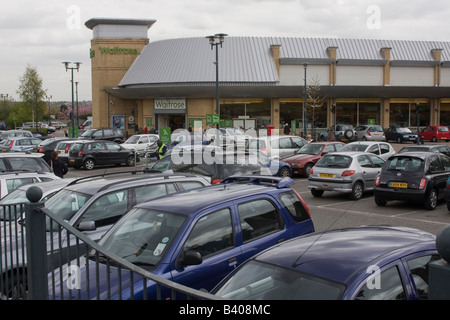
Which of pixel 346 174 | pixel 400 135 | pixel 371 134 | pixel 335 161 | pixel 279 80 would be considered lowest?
pixel 346 174

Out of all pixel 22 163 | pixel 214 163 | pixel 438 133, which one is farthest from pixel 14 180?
pixel 438 133

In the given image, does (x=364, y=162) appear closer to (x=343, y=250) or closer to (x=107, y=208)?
Answer: (x=107, y=208)

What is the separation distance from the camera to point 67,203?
7801 mm

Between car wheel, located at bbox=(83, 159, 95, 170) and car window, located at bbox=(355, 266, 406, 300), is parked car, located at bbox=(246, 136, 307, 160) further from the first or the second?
car window, located at bbox=(355, 266, 406, 300)

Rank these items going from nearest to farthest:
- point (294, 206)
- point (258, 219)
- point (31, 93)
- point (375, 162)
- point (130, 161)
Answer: point (258, 219), point (294, 206), point (375, 162), point (130, 161), point (31, 93)

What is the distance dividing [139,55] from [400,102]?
95.4ft

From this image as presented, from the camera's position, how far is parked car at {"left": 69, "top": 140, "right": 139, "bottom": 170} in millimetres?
25625

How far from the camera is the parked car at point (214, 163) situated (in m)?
12.9

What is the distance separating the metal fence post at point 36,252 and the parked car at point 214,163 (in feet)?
28.8

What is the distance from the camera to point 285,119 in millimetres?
49250

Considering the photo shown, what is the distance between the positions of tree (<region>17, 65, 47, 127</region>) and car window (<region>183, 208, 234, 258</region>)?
5967cm

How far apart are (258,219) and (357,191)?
981 centimetres
